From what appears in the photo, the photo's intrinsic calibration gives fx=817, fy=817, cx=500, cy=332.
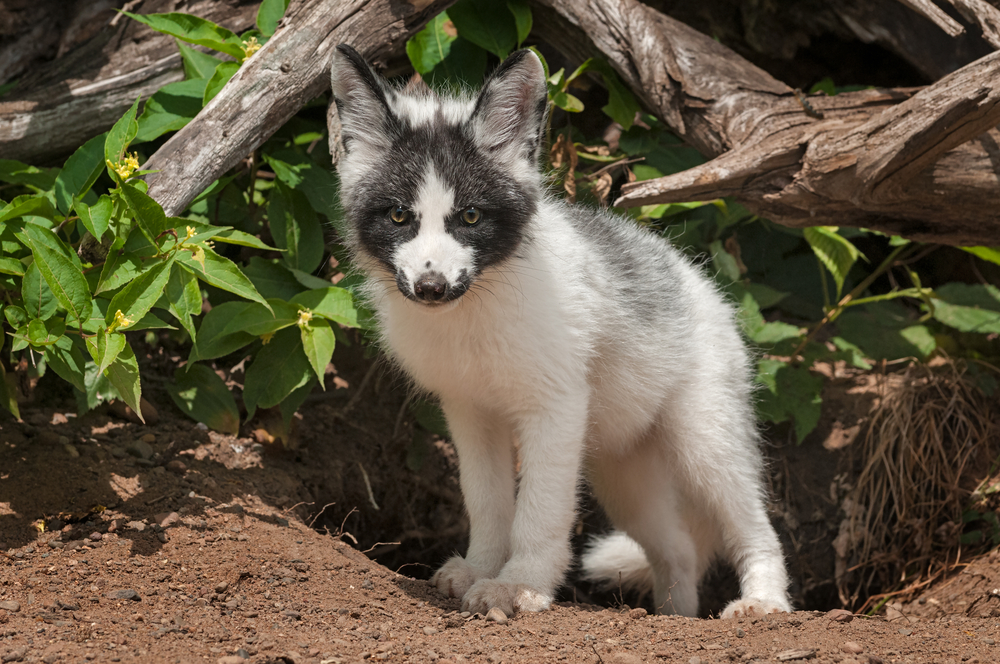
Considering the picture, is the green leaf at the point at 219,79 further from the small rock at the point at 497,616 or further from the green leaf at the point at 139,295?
the small rock at the point at 497,616

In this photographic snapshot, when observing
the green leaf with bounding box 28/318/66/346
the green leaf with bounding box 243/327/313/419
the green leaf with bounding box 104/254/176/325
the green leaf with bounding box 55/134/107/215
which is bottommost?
the green leaf with bounding box 243/327/313/419

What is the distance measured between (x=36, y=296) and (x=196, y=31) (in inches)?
60.7

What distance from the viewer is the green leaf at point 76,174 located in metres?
3.38

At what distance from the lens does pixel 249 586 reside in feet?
9.75

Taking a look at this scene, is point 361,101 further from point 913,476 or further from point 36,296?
point 913,476

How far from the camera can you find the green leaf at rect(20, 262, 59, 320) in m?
2.85

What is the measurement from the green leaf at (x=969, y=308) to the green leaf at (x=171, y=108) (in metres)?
4.23

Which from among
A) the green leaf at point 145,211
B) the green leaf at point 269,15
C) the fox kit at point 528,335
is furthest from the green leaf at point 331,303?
the green leaf at point 269,15

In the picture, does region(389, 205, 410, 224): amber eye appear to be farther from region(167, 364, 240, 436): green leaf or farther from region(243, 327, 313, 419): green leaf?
region(167, 364, 240, 436): green leaf

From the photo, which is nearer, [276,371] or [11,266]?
[11,266]

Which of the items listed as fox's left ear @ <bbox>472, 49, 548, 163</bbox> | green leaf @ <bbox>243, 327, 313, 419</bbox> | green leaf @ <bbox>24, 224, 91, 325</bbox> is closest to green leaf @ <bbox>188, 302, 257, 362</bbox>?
green leaf @ <bbox>243, 327, 313, 419</bbox>

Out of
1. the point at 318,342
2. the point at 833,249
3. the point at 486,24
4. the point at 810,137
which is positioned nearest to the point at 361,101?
the point at 318,342

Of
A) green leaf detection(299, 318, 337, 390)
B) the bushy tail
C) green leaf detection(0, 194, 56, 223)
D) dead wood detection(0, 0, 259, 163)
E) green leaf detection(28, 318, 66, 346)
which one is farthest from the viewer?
the bushy tail

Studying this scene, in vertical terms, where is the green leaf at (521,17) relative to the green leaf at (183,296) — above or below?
above
